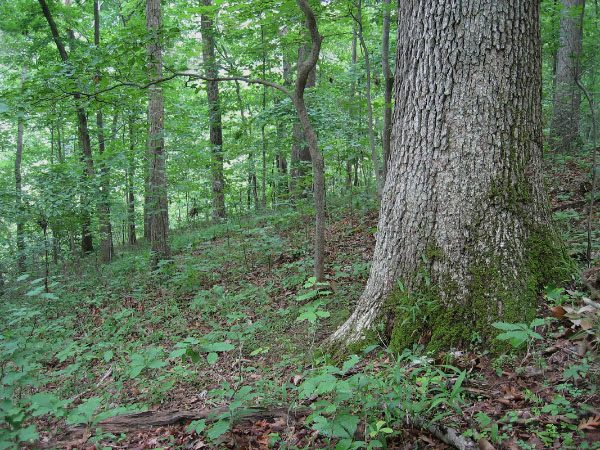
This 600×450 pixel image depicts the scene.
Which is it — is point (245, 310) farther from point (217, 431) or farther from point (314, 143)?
point (217, 431)

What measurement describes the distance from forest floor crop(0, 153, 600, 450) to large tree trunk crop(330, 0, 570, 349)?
0.24m

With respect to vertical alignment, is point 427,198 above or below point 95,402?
above

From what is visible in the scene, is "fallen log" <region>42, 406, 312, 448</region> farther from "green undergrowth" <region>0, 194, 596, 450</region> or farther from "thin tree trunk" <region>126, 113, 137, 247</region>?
"thin tree trunk" <region>126, 113, 137, 247</region>

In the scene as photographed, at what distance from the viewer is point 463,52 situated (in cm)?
292

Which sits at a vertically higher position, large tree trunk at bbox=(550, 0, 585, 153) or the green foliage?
large tree trunk at bbox=(550, 0, 585, 153)

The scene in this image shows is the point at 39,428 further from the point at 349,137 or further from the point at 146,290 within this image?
the point at 349,137

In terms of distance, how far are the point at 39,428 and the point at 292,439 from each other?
2.00 meters

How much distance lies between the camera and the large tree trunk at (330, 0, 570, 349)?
2.82 m

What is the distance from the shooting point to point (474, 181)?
2889 mm

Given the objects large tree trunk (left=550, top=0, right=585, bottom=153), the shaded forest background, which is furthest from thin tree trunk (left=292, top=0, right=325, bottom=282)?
large tree trunk (left=550, top=0, right=585, bottom=153)

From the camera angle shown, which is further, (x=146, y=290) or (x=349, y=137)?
(x=349, y=137)

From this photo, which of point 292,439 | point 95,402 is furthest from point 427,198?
point 95,402

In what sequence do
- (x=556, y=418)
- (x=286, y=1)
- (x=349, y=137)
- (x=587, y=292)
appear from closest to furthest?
(x=556, y=418) < (x=587, y=292) < (x=286, y=1) < (x=349, y=137)

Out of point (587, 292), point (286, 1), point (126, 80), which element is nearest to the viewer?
point (587, 292)
